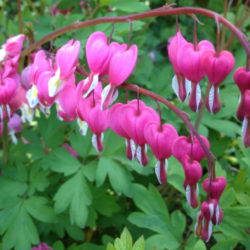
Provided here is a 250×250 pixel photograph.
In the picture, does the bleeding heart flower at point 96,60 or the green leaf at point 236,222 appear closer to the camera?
the bleeding heart flower at point 96,60

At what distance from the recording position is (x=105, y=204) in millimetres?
1771

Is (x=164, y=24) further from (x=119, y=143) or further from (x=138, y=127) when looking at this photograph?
(x=138, y=127)

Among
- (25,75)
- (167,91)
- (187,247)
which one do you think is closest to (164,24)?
(167,91)

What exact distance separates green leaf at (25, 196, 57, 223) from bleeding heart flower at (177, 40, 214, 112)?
947mm

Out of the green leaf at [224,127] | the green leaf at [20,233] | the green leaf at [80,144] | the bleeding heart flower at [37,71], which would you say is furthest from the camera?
the green leaf at [224,127]

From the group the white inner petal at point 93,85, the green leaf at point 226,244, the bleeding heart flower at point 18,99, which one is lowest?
the green leaf at point 226,244

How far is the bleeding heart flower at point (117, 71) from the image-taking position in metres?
0.98

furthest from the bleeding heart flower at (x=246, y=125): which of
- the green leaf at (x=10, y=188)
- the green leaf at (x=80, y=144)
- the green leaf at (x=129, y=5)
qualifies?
the green leaf at (x=10, y=188)

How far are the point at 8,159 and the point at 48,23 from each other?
72 cm

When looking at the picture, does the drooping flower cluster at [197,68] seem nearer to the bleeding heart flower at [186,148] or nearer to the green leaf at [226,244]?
the bleeding heart flower at [186,148]

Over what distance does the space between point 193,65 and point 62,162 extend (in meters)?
0.97

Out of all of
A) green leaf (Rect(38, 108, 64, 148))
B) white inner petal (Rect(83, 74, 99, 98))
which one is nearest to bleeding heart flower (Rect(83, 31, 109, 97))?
white inner petal (Rect(83, 74, 99, 98))

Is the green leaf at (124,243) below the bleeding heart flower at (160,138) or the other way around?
below

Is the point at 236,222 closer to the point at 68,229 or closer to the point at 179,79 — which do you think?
the point at 179,79
